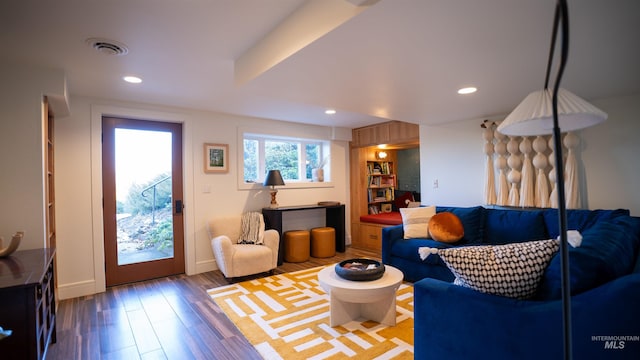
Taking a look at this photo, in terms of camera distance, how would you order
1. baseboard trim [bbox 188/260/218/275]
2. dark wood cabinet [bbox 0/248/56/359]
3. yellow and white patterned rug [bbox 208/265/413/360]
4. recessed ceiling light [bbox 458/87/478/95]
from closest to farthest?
dark wood cabinet [bbox 0/248/56/359] < yellow and white patterned rug [bbox 208/265/413/360] < recessed ceiling light [bbox 458/87/478/95] < baseboard trim [bbox 188/260/218/275]

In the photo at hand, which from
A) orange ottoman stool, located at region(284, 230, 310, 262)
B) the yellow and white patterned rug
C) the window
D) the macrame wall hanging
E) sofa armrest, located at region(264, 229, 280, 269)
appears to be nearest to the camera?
the yellow and white patterned rug

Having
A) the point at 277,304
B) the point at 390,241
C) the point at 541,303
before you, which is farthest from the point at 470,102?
the point at 277,304

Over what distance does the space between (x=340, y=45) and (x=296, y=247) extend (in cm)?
344

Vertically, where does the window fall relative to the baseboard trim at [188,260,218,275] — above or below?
above

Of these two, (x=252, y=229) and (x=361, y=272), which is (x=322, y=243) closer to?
(x=252, y=229)

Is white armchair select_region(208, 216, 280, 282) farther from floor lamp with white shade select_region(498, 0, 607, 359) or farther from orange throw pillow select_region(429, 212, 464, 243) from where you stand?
floor lamp with white shade select_region(498, 0, 607, 359)

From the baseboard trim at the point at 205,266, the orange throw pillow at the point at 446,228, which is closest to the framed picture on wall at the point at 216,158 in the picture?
the baseboard trim at the point at 205,266

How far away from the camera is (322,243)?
16.0 feet

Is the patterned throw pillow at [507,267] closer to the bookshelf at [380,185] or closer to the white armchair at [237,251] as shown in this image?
Result: the white armchair at [237,251]

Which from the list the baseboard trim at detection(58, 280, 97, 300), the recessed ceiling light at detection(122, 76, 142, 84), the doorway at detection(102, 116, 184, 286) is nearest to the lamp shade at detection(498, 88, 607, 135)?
the recessed ceiling light at detection(122, 76, 142, 84)

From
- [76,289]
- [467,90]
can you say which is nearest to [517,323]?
Result: [467,90]

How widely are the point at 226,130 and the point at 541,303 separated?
4.09m

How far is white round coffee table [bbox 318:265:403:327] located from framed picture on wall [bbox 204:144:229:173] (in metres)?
2.38

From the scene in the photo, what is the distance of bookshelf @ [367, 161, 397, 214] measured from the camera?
5.77 metres
